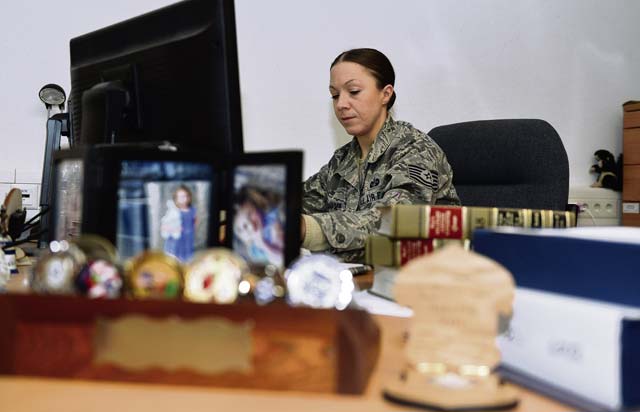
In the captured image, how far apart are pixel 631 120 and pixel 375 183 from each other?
1.58m

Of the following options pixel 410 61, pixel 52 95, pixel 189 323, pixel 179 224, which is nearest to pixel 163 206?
pixel 179 224

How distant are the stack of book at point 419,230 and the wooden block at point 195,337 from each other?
0.31 metres

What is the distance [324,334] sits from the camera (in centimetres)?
47

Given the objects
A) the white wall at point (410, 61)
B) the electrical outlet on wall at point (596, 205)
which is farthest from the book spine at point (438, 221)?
the electrical outlet on wall at point (596, 205)

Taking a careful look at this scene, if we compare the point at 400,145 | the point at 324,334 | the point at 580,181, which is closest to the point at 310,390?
the point at 324,334

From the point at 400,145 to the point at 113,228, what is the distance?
1252mm

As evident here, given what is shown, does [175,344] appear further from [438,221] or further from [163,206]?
[438,221]

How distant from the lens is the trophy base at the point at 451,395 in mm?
434

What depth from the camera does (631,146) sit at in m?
2.73

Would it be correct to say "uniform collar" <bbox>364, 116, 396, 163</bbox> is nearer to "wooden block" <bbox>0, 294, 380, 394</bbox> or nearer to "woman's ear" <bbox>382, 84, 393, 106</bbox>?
"woman's ear" <bbox>382, 84, 393, 106</bbox>

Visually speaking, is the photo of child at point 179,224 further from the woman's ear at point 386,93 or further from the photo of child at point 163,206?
the woman's ear at point 386,93

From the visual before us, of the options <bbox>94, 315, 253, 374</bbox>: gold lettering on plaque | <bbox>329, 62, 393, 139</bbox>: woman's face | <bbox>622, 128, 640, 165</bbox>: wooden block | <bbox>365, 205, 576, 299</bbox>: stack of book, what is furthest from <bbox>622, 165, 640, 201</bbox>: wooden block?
<bbox>94, 315, 253, 374</bbox>: gold lettering on plaque

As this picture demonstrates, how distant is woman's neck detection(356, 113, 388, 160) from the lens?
6.67 feet

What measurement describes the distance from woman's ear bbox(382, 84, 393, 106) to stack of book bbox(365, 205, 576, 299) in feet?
4.00
